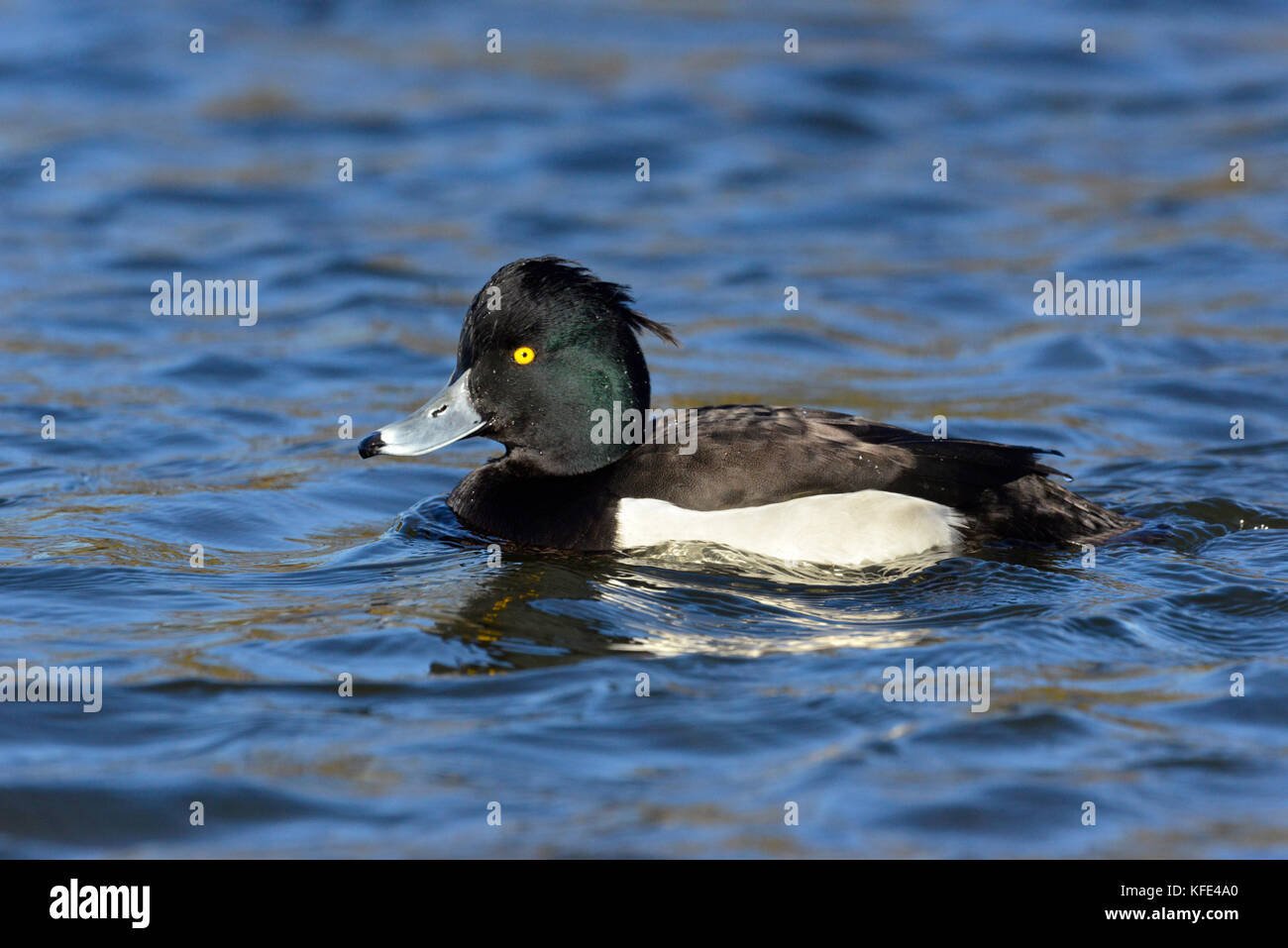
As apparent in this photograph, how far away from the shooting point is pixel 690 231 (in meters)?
13.0

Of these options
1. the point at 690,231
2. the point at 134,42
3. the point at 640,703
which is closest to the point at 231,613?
the point at 640,703

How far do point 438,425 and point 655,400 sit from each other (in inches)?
109

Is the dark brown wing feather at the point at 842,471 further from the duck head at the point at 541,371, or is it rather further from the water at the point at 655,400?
the duck head at the point at 541,371

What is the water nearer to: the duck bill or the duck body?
the duck body

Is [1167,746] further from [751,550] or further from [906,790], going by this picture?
[751,550]

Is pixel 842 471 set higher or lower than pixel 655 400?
lower

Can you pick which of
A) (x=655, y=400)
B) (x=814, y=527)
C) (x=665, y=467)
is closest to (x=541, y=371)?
(x=665, y=467)

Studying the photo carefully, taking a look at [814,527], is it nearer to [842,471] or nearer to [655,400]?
[842,471]

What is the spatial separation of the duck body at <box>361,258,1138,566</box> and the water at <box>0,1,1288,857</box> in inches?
6.7

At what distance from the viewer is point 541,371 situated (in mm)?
6676

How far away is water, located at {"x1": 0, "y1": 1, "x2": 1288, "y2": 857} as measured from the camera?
4.64 metres

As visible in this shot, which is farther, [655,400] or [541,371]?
[655,400]

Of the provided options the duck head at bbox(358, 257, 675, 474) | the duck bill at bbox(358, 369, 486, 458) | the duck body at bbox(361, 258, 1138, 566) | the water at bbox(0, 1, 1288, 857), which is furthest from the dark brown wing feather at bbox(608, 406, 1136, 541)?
the duck bill at bbox(358, 369, 486, 458)

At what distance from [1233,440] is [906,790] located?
4.90m
